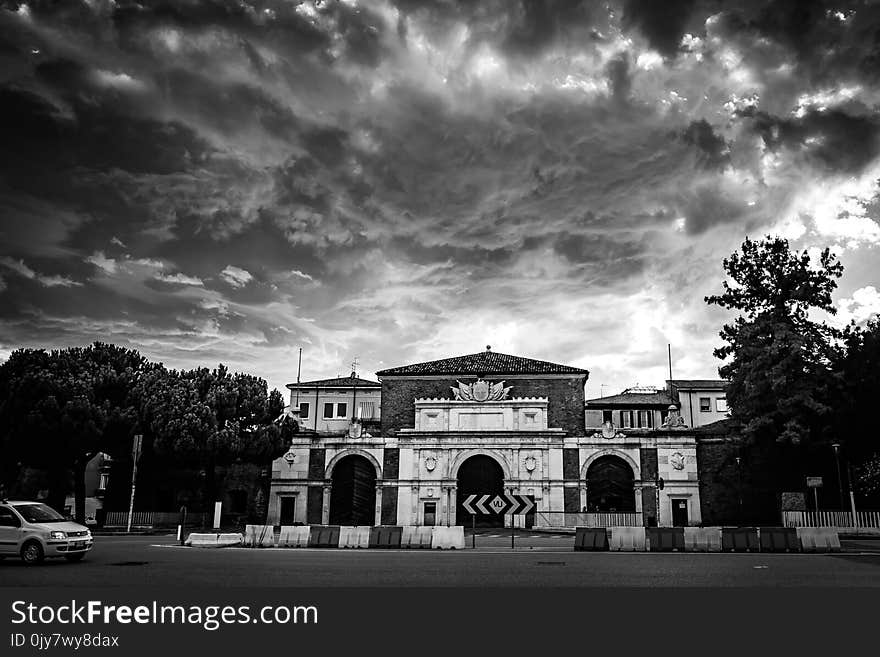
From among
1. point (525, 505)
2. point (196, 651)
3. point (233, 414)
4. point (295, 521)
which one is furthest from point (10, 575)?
point (295, 521)

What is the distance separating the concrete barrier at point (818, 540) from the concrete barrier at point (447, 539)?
11056mm

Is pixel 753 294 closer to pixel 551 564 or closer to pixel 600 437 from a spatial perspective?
pixel 600 437

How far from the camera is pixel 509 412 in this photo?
4588cm

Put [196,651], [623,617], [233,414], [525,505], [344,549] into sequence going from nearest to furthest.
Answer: [196,651] < [623,617] < [525,505] < [344,549] < [233,414]

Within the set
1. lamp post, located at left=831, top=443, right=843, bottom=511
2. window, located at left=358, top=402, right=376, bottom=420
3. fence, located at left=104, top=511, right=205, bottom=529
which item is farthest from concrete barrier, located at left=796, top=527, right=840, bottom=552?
window, located at left=358, top=402, right=376, bottom=420

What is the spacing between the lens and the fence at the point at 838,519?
30.0 m

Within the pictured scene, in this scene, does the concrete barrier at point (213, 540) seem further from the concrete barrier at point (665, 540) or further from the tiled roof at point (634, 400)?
the tiled roof at point (634, 400)

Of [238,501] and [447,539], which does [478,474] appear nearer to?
[238,501]

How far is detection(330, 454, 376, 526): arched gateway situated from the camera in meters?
45.7

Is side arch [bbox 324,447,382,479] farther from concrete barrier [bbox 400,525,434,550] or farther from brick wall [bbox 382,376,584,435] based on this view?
concrete barrier [bbox 400,525,434,550]

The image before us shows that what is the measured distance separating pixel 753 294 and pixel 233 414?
29557 mm

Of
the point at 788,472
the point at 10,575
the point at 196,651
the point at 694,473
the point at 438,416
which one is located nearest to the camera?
the point at 196,651

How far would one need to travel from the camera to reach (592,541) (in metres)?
23.8

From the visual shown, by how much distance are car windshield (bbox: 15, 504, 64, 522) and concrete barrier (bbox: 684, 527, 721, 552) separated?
18.5 meters
